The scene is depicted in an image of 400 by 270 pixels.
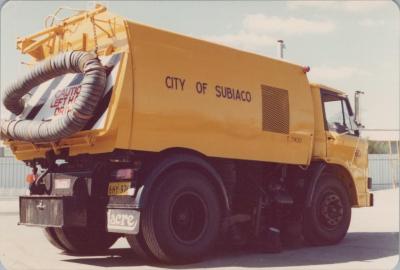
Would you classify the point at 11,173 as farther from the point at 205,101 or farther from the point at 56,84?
the point at 205,101

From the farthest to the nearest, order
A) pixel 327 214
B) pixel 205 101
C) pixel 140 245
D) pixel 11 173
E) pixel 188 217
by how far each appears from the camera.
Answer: pixel 11 173 < pixel 327 214 < pixel 205 101 < pixel 188 217 < pixel 140 245

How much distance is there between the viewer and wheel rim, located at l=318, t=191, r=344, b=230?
9.34m

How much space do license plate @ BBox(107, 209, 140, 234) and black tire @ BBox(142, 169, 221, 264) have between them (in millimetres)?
128

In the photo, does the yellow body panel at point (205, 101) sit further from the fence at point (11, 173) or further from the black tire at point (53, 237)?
the fence at point (11, 173)

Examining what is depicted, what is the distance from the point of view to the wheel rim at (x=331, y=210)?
9.34 m

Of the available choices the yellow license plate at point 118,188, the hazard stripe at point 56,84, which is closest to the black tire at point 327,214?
the yellow license plate at point 118,188

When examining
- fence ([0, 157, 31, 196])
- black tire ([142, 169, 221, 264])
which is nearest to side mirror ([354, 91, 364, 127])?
black tire ([142, 169, 221, 264])

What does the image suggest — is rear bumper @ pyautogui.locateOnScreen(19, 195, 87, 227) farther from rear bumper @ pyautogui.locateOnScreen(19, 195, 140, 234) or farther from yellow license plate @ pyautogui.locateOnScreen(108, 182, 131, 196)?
yellow license plate @ pyautogui.locateOnScreen(108, 182, 131, 196)

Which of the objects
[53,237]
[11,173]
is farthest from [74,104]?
[11,173]

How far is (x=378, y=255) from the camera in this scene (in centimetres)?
824

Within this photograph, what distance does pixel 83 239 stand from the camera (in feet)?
26.9

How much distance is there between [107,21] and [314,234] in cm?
493

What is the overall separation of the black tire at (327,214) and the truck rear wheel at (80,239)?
3261 millimetres

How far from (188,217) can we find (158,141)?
3.56 ft
